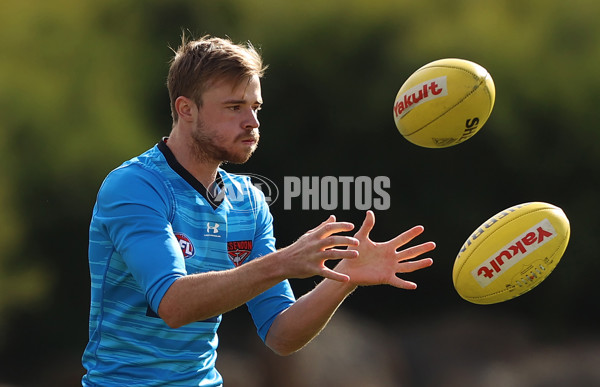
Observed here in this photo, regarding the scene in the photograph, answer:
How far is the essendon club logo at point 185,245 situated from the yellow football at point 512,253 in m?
1.40

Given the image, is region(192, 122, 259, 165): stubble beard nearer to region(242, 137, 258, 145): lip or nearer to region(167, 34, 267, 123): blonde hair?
region(242, 137, 258, 145): lip

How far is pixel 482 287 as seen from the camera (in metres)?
3.69

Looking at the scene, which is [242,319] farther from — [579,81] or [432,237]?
[579,81]

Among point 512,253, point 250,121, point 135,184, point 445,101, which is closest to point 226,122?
point 250,121

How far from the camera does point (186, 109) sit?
3203 millimetres

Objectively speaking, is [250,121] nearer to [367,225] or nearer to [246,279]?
[367,225]

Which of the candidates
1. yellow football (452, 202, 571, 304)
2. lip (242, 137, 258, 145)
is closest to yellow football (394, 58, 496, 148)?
yellow football (452, 202, 571, 304)

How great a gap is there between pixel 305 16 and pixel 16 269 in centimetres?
343

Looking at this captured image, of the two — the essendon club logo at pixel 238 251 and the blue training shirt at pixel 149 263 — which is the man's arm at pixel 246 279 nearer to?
the blue training shirt at pixel 149 263

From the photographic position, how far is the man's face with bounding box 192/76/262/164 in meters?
3.12

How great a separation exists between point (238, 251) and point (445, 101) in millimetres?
1397

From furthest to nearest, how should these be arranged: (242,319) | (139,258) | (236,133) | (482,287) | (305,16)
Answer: (305,16) < (242,319) < (482,287) < (236,133) < (139,258)

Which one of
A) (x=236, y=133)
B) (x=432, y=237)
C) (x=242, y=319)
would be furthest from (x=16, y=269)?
(x=236, y=133)

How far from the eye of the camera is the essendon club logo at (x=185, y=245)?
2941 millimetres
